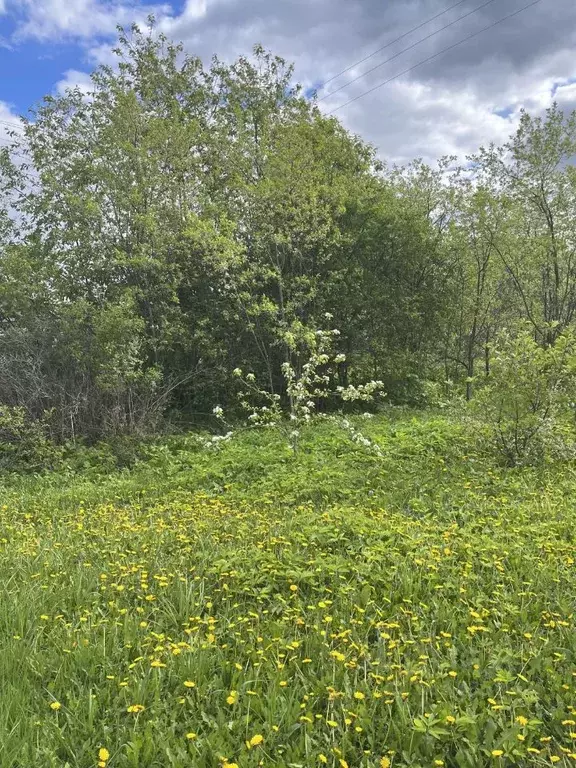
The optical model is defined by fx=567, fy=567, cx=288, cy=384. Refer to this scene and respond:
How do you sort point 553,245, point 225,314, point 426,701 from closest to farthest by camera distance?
1. point 426,701
2. point 225,314
3. point 553,245

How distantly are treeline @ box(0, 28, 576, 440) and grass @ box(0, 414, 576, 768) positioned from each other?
15.0 feet

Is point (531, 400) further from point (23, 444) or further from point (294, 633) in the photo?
point (23, 444)

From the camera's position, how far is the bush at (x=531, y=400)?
6137mm

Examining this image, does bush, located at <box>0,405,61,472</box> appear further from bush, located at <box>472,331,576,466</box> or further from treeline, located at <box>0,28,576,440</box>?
bush, located at <box>472,331,576,466</box>

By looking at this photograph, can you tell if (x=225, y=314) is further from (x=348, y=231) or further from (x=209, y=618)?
(x=209, y=618)

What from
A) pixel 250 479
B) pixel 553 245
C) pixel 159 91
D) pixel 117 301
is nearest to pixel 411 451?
pixel 250 479

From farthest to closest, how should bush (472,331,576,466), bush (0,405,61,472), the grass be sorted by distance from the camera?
1. bush (0,405,61,472)
2. bush (472,331,576,466)
3. the grass

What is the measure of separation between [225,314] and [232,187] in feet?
8.07

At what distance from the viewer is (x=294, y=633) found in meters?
2.72

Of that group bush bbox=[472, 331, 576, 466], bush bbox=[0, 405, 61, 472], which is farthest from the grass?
bush bbox=[0, 405, 61, 472]

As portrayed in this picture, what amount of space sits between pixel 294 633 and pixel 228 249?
25.0ft

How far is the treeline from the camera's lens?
8.99 metres

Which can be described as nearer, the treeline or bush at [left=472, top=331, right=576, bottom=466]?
bush at [left=472, top=331, right=576, bottom=466]

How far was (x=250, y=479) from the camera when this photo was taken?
20.0 feet
